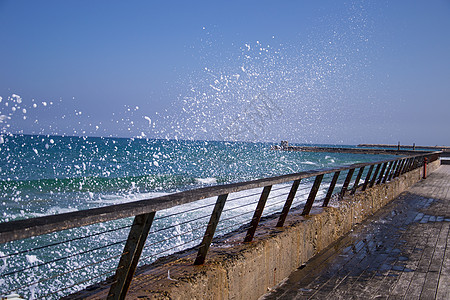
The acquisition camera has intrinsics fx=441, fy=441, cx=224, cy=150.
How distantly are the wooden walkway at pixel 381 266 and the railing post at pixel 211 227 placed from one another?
103 cm

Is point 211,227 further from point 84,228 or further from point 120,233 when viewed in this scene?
point 84,228

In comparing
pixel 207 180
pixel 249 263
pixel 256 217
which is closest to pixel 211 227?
pixel 249 263

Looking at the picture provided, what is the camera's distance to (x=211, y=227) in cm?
357

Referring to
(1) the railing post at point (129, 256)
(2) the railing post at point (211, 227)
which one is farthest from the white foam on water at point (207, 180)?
(1) the railing post at point (129, 256)

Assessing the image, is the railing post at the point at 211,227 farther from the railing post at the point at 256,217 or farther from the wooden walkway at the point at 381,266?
the wooden walkway at the point at 381,266

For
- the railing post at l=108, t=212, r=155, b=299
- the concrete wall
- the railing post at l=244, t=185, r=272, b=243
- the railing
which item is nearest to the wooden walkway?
the concrete wall

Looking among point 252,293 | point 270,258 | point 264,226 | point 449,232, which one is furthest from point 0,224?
point 449,232

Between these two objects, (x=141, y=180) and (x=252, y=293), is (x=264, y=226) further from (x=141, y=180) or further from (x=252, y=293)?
(x=141, y=180)

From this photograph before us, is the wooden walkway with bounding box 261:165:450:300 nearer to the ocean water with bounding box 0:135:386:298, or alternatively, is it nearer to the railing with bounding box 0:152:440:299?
the railing with bounding box 0:152:440:299

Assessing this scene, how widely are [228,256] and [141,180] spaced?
31.0 metres

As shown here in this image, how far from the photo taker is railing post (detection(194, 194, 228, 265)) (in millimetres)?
3543

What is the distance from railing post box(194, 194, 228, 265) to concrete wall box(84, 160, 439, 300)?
8 cm

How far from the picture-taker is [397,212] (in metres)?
10.2

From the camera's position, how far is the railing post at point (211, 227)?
3543 mm
